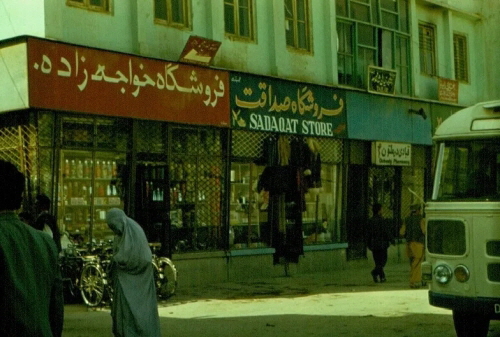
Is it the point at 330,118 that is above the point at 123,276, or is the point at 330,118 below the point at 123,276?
above

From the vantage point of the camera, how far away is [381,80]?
22.5 metres

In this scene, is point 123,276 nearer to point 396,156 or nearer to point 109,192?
point 109,192

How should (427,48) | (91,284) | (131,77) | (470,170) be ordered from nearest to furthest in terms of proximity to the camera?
(470,170) → (91,284) → (131,77) → (427,48)

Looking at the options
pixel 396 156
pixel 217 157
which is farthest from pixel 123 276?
pixel 396 156

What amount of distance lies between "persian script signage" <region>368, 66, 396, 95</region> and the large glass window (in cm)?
16

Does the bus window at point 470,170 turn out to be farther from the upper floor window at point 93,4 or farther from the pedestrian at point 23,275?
the upper floor window at point 93,4

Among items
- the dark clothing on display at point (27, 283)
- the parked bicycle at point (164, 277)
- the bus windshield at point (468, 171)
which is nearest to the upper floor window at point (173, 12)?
the parked bicycle at point (164, 277)

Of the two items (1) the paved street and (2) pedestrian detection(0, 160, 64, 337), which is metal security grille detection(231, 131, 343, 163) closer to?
(1) the paved street

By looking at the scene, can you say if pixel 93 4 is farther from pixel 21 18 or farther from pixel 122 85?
pixel 122 85

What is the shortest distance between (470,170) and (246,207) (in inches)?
374

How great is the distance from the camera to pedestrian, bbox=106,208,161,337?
28.6 ft

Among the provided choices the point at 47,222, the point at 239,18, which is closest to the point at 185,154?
the point at 239,18

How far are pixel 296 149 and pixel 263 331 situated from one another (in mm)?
8534

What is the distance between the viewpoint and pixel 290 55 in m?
19.9
